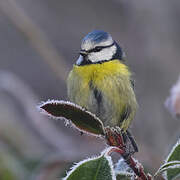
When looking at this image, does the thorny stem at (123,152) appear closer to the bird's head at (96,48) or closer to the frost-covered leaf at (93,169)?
the frost-covered leaf at (93,169)

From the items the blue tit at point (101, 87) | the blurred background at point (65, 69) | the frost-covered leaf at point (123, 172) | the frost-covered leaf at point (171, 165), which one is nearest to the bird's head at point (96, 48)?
the blue tit at point (101, 87)

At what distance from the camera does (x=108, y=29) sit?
13.9ft

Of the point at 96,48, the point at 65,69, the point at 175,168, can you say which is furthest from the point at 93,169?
the point at 65,69

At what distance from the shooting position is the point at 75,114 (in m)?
1.02

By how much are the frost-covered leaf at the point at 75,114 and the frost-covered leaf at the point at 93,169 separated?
0.08 metres

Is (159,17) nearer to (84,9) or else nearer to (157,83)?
(157,83)

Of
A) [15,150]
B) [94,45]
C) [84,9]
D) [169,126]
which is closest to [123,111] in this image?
[94,45]

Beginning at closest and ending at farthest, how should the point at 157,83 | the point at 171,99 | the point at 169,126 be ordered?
the point at 171,99 → the point at 157,83 → the point at 169,126

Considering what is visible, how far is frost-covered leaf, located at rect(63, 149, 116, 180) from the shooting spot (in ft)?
3.19

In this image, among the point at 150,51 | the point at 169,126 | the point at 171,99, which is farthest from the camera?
the point at 169,126

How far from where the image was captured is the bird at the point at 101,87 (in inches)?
77.6

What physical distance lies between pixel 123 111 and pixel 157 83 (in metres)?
1.20

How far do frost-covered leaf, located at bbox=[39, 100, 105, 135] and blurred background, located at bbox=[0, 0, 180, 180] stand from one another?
68 cm

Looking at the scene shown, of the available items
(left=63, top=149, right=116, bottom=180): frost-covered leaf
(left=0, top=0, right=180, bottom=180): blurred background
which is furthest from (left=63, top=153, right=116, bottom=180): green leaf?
(left=0, top=0, right=180, bottom=180): blurred background
